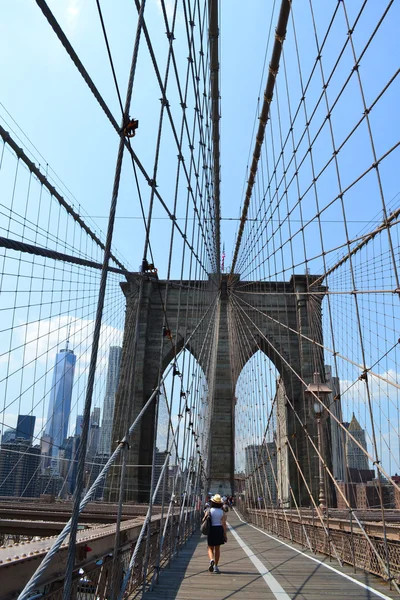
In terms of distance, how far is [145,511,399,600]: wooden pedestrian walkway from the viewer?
10.9 feet

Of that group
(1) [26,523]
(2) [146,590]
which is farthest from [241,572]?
(1) [26,523]

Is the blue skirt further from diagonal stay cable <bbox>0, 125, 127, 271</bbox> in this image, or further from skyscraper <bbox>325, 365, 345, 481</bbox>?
diagonal stay cable <bbox>0, 125, 127, 271</bbox>

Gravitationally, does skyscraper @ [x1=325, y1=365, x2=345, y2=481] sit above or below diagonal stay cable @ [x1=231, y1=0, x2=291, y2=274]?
below

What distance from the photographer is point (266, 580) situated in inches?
157

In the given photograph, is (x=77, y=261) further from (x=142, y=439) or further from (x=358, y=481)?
(x=142, y=439)

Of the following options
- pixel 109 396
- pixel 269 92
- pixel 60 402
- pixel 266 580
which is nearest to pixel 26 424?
pixel 60 402

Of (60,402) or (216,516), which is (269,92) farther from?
(216,516)

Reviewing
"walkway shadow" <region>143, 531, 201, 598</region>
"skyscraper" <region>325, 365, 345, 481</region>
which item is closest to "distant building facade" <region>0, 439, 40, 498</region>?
"walkway shadow" <region>143, 531, 201, 598</region>

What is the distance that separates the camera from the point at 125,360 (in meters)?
18.9

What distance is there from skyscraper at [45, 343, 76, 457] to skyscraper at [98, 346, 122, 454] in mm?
7223

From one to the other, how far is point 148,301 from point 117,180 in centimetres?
2224

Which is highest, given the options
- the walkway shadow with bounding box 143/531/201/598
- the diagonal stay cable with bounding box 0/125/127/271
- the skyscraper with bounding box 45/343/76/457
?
the diagonal stay cable with bounding box 0/125/127/271

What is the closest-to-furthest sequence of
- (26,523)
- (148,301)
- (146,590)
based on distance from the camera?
1. (146,590)
2. (26,523)
3. (148,301)

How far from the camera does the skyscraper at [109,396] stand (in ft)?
64.2
